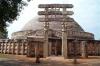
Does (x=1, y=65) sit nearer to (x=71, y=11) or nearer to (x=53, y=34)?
(x=71, y=11)

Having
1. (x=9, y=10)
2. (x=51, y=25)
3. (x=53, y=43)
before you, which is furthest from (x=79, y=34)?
(x=9, y=10)

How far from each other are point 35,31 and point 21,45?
9.77 meters

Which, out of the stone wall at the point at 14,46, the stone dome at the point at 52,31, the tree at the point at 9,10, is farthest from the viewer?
the stone dome at the point at 52,31

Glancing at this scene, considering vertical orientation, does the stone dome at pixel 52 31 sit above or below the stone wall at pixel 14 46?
above

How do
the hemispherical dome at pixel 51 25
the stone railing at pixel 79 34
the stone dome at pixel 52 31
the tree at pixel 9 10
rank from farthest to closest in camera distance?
the hemispherical dome at pixel 51 25 → the stone railing at pixel 79 34 → the stone dome at pixel 52 31 → the tree at pixel 9 10

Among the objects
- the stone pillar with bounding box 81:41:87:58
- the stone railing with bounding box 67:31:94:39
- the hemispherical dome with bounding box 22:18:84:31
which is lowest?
the stone pillar with bounding box 81:41:87:58

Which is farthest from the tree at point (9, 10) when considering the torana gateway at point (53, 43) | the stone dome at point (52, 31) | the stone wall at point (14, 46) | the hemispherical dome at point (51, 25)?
the hemispherical dome at point (51, 25)

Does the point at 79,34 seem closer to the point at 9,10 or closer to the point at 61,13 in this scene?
the point at 61,13

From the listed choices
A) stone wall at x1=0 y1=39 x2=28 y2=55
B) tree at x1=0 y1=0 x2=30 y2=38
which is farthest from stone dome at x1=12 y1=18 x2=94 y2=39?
tree at x1=0 y1=0 x2=30 y2=38

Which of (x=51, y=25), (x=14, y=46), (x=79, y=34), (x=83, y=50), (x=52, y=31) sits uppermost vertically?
(x=51, y=25)

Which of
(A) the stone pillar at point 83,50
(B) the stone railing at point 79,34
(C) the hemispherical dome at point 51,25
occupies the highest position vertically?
(C) the hemispherical dome at point 51,25

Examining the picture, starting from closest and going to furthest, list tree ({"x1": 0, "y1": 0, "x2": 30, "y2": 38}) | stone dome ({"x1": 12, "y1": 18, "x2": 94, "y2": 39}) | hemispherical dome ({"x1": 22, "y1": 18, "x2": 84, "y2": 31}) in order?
tree ({"x1": 0, "y1": 0, "x2": 30, "y2": 38}), stone dome ({"x1": 12, "y1": 18, "x2": 94, "y2": 39}), hemispherical dome ({"x1": 22, "y1": 18, "x2": 84, "y2": 31})

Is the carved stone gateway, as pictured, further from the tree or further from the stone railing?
the stone railing

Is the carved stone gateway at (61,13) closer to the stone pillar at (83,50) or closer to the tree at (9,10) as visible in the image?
the stone pillar at (83,50)
